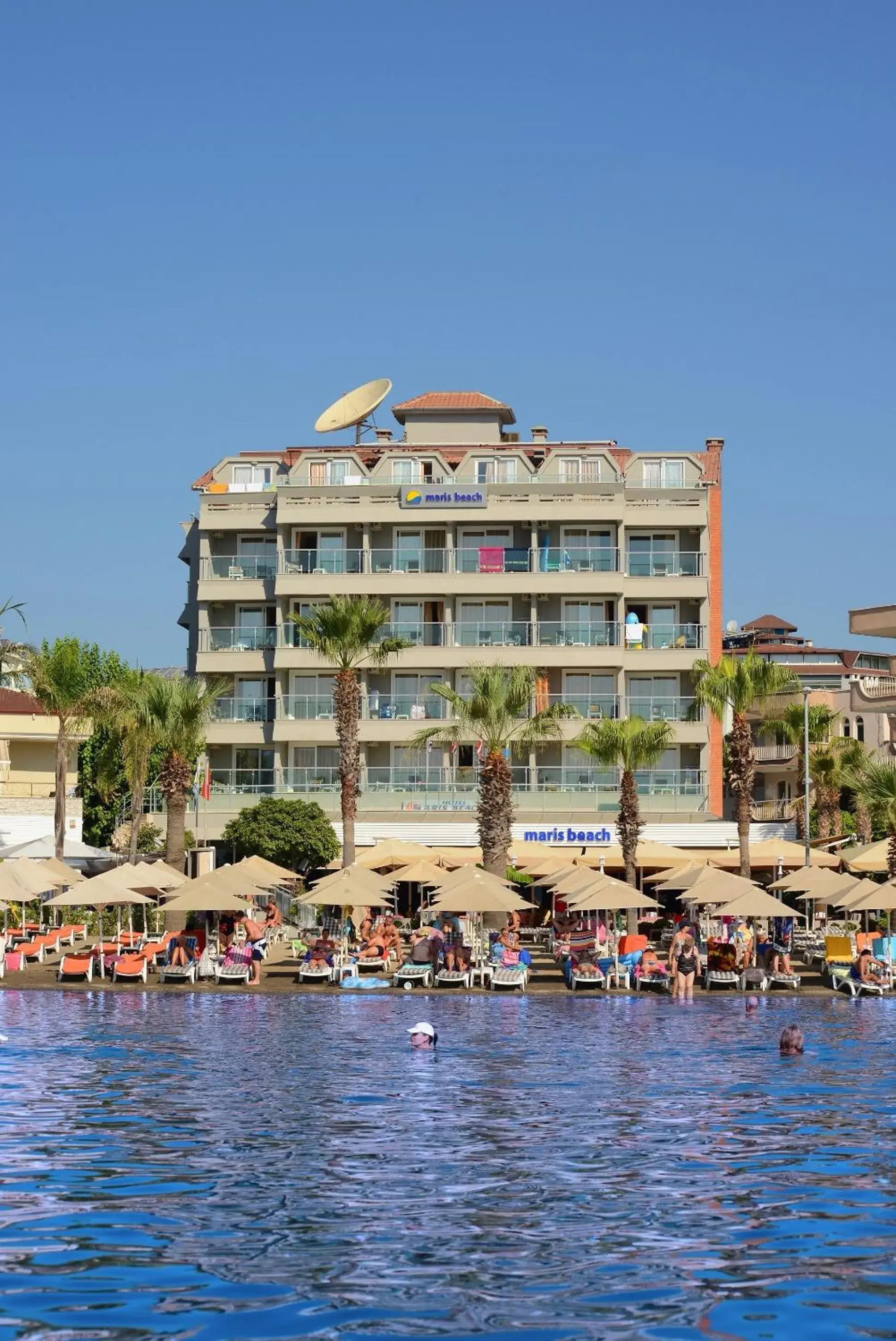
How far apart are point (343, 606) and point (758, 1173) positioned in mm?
38204

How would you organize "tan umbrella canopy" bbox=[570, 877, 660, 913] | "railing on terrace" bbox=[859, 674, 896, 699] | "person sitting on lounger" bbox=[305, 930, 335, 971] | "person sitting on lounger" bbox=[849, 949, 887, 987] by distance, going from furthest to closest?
"railing on terrace" bbox=[859, 674, 896, 699], "person sitting on lounger" bbox=[305, 930, 335, 971], "tan umbrella canopy" bbox=[570, 877, 660, 913], "person sitting on lounger" bbox=[849, 949, 887, 987]

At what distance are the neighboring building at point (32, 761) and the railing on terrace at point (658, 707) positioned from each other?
76.2 ft

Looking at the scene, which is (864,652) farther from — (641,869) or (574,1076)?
Answer: (574,1076)

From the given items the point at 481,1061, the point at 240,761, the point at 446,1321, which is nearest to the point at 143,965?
the point at 481,1061

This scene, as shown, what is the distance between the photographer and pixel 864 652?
400ft

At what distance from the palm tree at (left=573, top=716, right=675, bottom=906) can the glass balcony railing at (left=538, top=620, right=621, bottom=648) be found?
48.1 ft

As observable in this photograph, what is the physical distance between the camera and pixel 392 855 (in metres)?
55.9

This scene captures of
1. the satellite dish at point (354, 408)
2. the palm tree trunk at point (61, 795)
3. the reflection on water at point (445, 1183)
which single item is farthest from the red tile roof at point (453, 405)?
the reflection on water at point (445, 1183)

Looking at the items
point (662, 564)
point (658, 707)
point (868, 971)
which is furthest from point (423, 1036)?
point (662, 564)

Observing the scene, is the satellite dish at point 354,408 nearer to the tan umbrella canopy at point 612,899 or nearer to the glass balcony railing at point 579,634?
the glass balcony railing at point 579,634

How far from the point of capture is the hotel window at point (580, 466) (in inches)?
2985

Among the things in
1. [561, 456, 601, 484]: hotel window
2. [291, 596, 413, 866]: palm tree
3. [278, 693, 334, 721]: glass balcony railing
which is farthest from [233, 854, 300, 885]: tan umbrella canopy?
[561, 456, 601, 484]: hotel window

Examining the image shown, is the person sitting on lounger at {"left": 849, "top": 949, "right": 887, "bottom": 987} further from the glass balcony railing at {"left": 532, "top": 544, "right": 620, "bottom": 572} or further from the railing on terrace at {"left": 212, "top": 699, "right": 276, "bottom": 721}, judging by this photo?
the railing on terrace at {"left": 212, "top": 699, "right": 276, "bottom": 721}

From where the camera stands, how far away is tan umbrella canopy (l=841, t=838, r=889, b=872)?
5100cm
